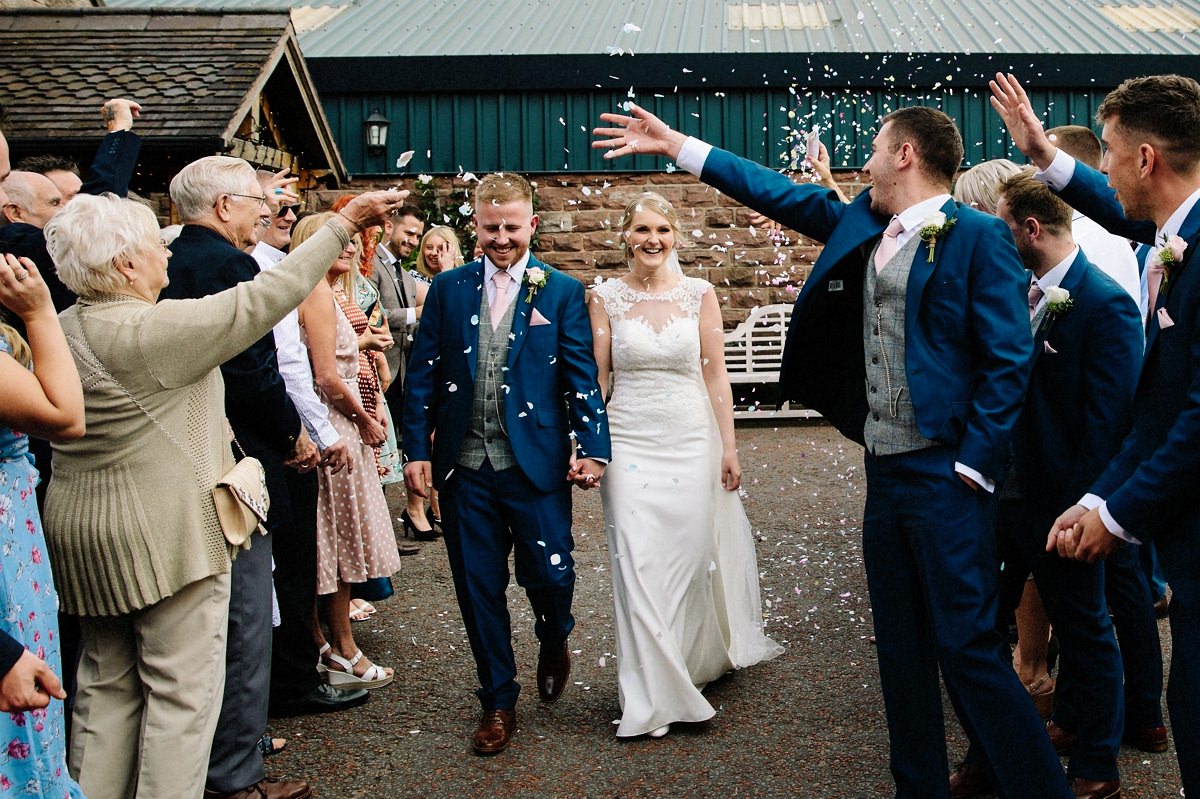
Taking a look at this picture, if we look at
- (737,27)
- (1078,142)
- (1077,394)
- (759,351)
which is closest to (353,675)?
(1077,394)

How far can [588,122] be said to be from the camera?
46.1 feet

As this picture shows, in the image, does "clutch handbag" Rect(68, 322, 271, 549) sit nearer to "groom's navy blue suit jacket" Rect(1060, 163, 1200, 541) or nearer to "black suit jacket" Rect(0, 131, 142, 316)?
"black suit jacket" Rect(0, 131, 142, 316)

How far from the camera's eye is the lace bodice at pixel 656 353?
16.8ft

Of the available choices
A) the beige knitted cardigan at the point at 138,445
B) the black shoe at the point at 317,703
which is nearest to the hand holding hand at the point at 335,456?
the black shoe at the point at 317,703

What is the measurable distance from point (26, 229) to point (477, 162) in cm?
1032

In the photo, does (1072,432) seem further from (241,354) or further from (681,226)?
(681,226)

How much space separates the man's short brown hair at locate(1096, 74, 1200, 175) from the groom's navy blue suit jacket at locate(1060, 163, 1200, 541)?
0.16 metres

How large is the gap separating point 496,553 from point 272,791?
1266 mm

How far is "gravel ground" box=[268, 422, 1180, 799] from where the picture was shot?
4.14 meters

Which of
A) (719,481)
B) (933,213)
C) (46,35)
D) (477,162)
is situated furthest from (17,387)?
(477,162)

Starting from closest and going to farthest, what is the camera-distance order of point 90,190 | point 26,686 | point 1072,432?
point 26,686 < point 1072,432 < point 90,190

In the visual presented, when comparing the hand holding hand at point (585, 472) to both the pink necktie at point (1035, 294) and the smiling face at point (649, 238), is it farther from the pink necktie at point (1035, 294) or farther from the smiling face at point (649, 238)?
the pink necktie at point (1035, 294)

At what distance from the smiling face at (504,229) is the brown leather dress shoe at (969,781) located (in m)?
2.65

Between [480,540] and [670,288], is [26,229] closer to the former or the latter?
[480,540]
